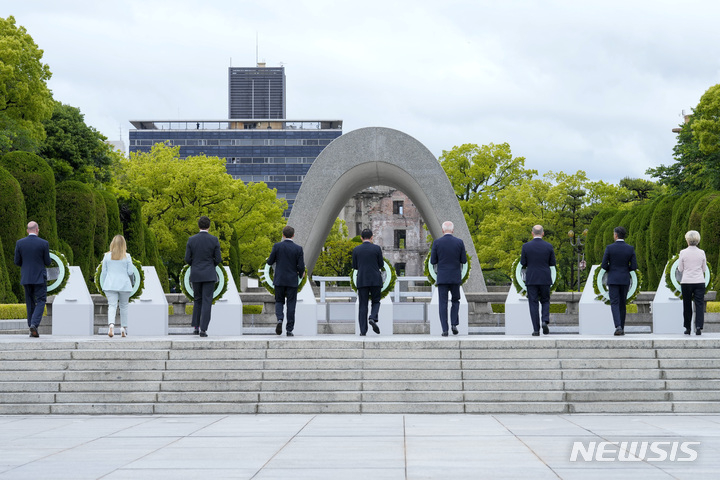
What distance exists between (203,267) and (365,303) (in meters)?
2.66

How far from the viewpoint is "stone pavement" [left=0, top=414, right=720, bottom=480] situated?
20.4 feet

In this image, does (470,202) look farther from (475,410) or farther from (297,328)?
(475,410)

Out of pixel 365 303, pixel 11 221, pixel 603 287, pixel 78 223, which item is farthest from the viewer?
pixel 78 223

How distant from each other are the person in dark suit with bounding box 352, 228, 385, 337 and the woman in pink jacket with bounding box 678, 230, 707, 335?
192 inches

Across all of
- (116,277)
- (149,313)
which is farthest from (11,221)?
(116,277)

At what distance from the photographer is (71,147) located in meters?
39.4

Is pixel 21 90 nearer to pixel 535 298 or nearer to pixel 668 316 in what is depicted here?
pixel 535 298

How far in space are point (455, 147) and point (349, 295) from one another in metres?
31.1

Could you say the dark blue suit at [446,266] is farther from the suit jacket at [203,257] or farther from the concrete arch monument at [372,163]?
the concrete arch monument at [372,163]

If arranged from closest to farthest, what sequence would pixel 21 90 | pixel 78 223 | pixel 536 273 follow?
1. pixel 536 273
2. pixel 78 223
3. pixel 21 90

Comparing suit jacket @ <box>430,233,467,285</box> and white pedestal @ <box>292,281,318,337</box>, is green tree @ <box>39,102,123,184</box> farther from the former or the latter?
suit jacket @ <box>430,233,467,285</box>

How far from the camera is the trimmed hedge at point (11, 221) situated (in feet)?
78.5

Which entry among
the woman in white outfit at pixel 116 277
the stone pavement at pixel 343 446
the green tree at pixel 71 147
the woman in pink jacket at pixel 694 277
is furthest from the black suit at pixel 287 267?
the green tree at pixel 71 147

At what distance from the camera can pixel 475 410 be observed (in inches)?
394
